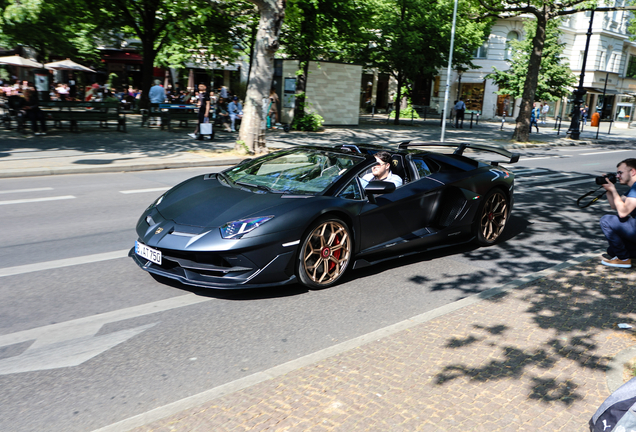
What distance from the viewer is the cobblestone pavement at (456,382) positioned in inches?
122

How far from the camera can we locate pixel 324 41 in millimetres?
25594

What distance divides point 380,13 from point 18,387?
31.0m

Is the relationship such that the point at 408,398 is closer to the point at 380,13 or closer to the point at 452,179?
the point at 452,179

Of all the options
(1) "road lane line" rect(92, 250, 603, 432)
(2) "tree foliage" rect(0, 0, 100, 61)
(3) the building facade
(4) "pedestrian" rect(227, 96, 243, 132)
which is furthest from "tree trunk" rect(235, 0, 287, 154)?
(3) the building facade

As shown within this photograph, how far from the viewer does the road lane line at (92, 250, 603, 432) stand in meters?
3.04

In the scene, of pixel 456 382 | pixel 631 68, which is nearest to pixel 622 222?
pixel 456 382

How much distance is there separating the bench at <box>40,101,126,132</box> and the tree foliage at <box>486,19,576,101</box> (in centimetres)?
2516

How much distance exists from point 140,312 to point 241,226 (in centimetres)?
109

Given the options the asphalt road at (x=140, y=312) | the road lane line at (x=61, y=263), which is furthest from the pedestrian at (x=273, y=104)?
the road lane line at (x=61, y=263)

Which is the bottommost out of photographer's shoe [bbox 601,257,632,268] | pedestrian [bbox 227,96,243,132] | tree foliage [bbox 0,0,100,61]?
photographer's shoe [bbox 601,257,632,268]

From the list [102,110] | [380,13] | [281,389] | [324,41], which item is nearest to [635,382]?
[281,389]

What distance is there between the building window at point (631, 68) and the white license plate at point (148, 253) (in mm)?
62733

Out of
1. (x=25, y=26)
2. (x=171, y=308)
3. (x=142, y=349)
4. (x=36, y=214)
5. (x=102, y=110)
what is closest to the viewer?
(x=142, y=349)

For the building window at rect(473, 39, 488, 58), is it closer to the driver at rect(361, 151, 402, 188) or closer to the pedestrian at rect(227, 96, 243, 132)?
the pedestrian at rect(227, 96, 243, 132)
